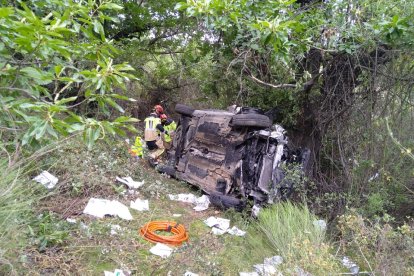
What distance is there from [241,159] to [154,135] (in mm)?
3512

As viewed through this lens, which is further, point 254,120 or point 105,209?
point 254,120

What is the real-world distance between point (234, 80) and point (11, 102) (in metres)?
5.98

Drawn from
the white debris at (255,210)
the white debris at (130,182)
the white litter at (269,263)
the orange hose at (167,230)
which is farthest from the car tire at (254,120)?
the white litter at (269,263)

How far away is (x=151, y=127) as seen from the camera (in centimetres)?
866

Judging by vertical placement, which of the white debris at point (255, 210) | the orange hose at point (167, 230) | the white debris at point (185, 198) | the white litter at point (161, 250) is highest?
the white debris at point (255, 210)

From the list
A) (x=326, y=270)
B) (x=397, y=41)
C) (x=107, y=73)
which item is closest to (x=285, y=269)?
(x=326, y=270)

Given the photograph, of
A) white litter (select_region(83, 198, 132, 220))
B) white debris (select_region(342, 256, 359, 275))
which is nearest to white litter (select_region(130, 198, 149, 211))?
white litter (select_region(83, 198, 132, 220))

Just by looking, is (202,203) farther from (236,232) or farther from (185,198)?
(236,232)

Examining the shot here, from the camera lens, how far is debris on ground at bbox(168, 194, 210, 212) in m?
5.94

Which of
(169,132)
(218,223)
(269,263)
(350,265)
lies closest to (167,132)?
(169,132)

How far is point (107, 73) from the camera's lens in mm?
2381

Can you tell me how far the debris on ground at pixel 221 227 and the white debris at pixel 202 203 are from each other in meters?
0.53

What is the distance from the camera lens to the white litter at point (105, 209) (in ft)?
14.6

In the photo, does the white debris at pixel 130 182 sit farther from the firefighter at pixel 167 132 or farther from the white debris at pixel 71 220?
the firefighter at pixel 167 132
